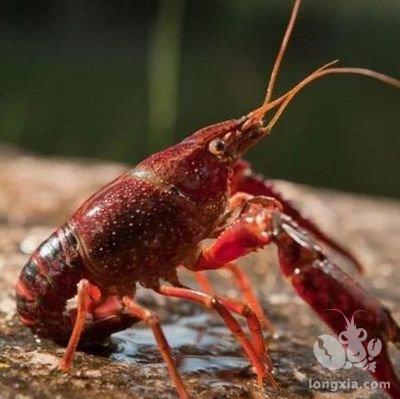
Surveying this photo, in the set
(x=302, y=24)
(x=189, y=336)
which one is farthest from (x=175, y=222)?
(x=302, y=24)

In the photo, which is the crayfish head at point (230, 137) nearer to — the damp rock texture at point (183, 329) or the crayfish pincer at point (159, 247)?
the crayfish pincer at point (159, 247)

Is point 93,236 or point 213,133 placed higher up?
point 213,133

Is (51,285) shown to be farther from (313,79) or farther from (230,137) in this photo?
(313,79)

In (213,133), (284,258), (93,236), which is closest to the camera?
(284,258)

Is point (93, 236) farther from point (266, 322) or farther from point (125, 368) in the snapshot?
point (266, 322)

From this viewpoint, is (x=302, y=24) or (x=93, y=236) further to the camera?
(x=302, y=24)

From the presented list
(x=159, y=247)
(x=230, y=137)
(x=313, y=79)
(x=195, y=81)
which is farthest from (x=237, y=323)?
(x=195, y=81)

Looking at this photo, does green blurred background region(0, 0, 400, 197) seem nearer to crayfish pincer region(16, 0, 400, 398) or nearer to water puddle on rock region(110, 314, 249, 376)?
water puddle on rock region(110, 314, 249, 376)

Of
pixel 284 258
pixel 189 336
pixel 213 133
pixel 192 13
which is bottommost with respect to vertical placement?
pixel 189 336
